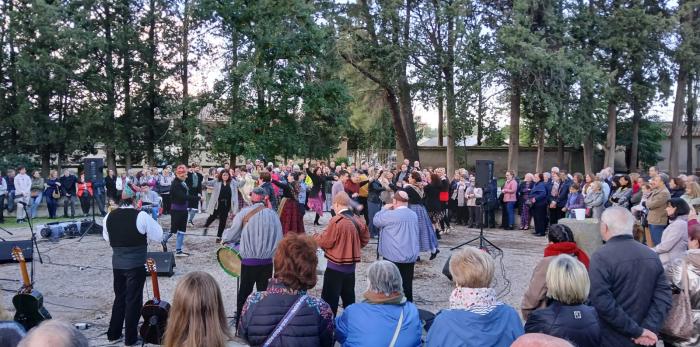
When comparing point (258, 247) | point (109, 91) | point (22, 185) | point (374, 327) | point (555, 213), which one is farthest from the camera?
point (109, 91)

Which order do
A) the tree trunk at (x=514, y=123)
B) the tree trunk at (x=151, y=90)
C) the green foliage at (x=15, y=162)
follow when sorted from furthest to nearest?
the tree trunk at (x=151, y=90)
the green foliage at (x=15, y=162)
the tree trunk at (x=514, y=123)

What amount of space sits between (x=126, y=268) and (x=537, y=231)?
11.6 metres

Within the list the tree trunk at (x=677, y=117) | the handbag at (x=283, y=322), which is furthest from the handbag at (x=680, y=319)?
the tree trunk at (x=677, y=117)

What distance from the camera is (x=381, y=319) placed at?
3.79 metres

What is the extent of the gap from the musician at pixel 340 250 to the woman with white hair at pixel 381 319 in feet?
6.82

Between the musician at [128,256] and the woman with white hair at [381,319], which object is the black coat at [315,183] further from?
the woman with white hair at [381,319]

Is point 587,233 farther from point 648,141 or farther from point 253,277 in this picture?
point 648,141

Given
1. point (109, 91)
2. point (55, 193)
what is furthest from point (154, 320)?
point (109, 91)

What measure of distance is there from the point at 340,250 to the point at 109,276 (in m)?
5.51

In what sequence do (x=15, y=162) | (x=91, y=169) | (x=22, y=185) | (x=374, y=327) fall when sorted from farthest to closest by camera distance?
1. (x=15, y=162)
2. (x=22, y=185)
3. (x=91, y=169)
4. (x=374, y=327)

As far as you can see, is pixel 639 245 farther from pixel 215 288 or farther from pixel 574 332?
pixel 215 288

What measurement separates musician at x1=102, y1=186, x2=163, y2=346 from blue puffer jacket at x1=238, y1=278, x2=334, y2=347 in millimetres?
2710

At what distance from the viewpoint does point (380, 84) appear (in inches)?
1091

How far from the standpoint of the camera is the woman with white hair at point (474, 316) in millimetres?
3301
